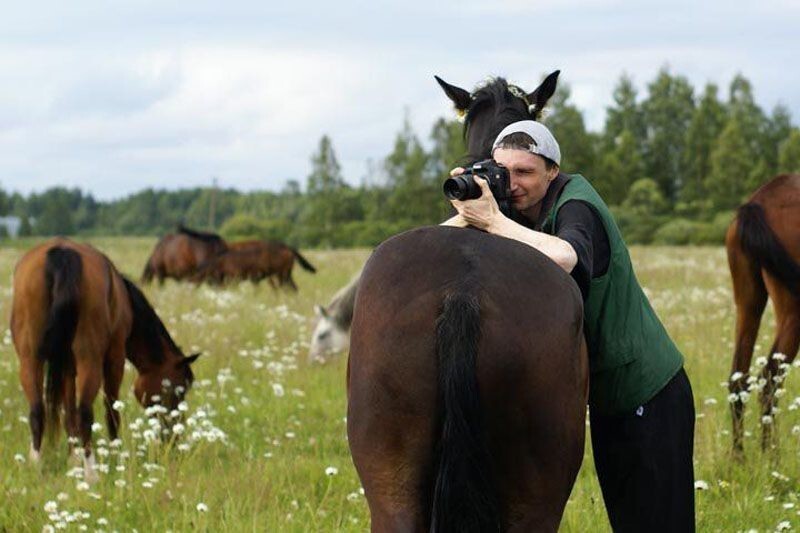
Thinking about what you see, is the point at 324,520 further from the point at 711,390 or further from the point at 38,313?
the point at 711,390

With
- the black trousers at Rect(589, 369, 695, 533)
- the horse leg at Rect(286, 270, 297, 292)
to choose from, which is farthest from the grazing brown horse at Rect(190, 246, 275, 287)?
the black trousers at Rect(589, 369, 695, 533)

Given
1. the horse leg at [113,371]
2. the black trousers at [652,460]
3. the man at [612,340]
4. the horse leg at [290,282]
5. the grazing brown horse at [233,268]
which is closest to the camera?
the man at [612,340]

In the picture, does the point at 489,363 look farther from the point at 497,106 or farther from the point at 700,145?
the point at 700,145

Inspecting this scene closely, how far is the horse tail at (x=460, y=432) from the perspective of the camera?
2496 mm

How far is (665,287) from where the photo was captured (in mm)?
18672

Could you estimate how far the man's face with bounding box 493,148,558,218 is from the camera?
3.17 metres

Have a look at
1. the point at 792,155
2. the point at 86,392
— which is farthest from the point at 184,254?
the point at 792,155

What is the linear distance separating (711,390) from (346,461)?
371 cm

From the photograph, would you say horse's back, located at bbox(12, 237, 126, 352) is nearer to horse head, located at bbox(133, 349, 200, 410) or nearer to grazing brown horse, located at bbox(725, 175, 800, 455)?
horse head, located at bbox(133, 349, 200, 410)

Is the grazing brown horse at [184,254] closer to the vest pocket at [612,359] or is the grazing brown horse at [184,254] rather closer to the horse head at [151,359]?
the horse head at [151,359]

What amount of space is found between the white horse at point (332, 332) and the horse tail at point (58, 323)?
444 centimetres

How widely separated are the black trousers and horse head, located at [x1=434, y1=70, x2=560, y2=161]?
1.21 meters

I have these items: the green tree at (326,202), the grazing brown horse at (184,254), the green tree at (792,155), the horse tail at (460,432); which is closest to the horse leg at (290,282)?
the grazing brown horse at (184,254)

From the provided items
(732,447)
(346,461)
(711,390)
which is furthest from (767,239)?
(346,461)
